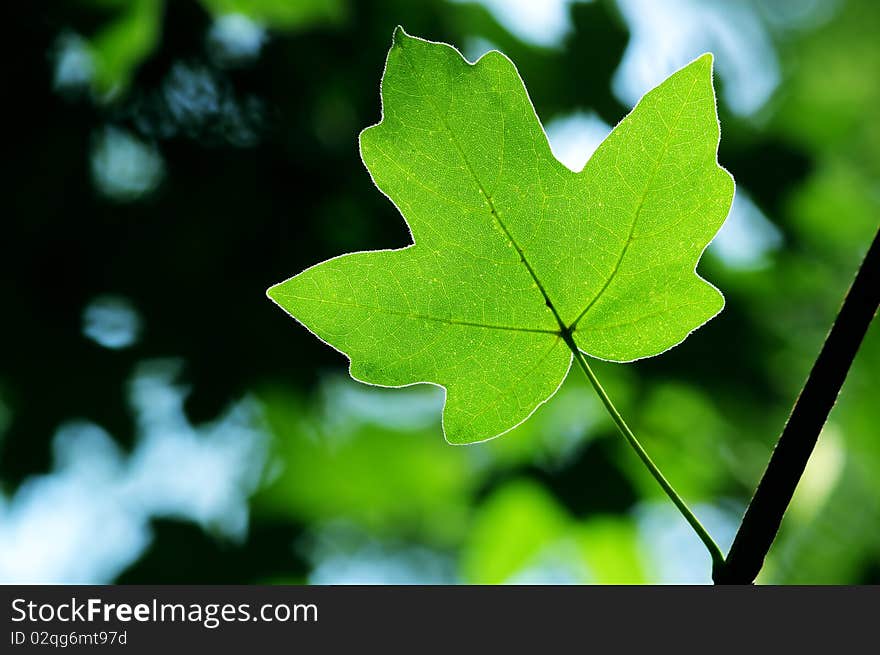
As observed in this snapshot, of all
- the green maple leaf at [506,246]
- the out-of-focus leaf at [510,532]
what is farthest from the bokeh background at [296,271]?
the green maple leaf at [506,246]

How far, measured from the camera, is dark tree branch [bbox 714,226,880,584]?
604 millimetres

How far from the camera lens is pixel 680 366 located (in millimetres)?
2590

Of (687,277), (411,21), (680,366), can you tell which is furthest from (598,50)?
(687,277)

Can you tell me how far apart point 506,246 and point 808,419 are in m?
0.32

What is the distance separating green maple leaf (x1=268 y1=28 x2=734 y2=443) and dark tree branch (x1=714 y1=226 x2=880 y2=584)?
0.56ft

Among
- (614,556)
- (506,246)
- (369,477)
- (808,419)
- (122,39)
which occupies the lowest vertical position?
(808,419)

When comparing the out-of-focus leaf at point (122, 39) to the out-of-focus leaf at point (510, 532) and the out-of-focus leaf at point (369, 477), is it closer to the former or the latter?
the out-of-focus leaf at point (369, 477)

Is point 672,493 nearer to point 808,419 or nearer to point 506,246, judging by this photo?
point 808,419

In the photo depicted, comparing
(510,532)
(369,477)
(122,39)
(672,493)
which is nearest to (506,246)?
(672,493)

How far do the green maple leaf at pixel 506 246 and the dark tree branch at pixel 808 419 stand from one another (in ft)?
0.56

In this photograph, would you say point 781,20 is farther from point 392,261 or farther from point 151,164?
point 392,261

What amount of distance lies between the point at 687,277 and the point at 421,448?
8.17 feet

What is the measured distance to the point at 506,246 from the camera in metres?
0.81

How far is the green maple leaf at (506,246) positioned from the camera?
0.75m
